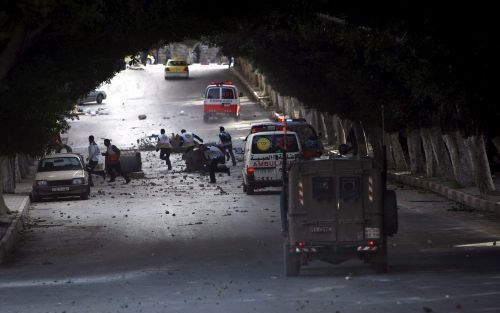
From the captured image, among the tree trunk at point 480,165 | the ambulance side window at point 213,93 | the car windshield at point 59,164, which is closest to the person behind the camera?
the tree trunk at point 480,165

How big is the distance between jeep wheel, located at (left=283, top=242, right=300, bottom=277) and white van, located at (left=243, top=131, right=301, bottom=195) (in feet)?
52.0

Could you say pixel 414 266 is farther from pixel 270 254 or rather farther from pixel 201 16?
pixel 201 16

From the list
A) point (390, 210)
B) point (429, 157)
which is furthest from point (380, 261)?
point (429, 157)

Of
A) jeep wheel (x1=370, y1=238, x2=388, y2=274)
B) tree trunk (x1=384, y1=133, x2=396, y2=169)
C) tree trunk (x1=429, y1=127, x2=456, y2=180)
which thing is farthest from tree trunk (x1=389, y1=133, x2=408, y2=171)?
jeep wheel (x1=370, y1=238, x2=388, y2=274)

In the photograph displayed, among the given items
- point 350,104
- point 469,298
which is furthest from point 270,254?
point 350,104

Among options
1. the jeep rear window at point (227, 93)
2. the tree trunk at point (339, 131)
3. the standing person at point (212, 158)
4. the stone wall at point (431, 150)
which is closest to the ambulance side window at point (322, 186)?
the stone wall at point (431, 150)

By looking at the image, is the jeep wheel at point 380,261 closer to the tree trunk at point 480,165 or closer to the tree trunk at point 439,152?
the tree trunk at point 480,165

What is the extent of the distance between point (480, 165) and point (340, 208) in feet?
49.3

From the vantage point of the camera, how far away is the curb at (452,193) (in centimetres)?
2888

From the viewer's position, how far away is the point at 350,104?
43969 mm

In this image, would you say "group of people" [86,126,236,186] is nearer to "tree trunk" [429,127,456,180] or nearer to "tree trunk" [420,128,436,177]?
"tree trunk" [420,128,436,177]

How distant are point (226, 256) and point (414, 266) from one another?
415cm

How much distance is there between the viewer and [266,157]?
3362 centimetres

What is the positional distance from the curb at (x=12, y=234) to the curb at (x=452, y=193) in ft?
38.1
